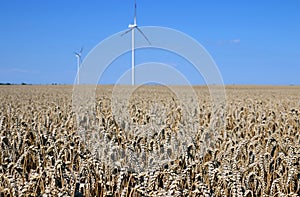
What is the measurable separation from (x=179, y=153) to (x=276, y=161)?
1.34m

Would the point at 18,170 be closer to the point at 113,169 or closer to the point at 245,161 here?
the point at 113,169

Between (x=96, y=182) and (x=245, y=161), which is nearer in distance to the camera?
(x=96, y=182)

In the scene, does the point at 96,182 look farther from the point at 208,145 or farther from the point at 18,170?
the point at 208,145

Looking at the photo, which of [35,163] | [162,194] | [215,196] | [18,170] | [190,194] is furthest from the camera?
[35,163]

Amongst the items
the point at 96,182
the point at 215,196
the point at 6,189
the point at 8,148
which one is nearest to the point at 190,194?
the point at 215,196

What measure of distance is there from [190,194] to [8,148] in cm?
295

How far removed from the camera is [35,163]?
582 cm

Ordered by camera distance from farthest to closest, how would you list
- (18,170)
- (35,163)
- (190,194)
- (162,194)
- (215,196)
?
(35,163) < (18,170) < (215,196) < (190,194) < (162,194)

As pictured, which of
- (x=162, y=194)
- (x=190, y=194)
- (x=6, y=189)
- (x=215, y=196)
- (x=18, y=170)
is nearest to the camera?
(x=162, y=194)

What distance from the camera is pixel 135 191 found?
4164 millimetres

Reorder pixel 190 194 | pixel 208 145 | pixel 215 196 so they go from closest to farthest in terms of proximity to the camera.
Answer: pixel 190 194 < pixel 215 196 < pixel 208 145

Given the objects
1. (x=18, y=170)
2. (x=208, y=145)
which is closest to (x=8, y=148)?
(x=18, y=170)

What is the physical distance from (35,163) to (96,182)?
1581 millimetres

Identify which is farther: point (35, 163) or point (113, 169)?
point (35, 163)
